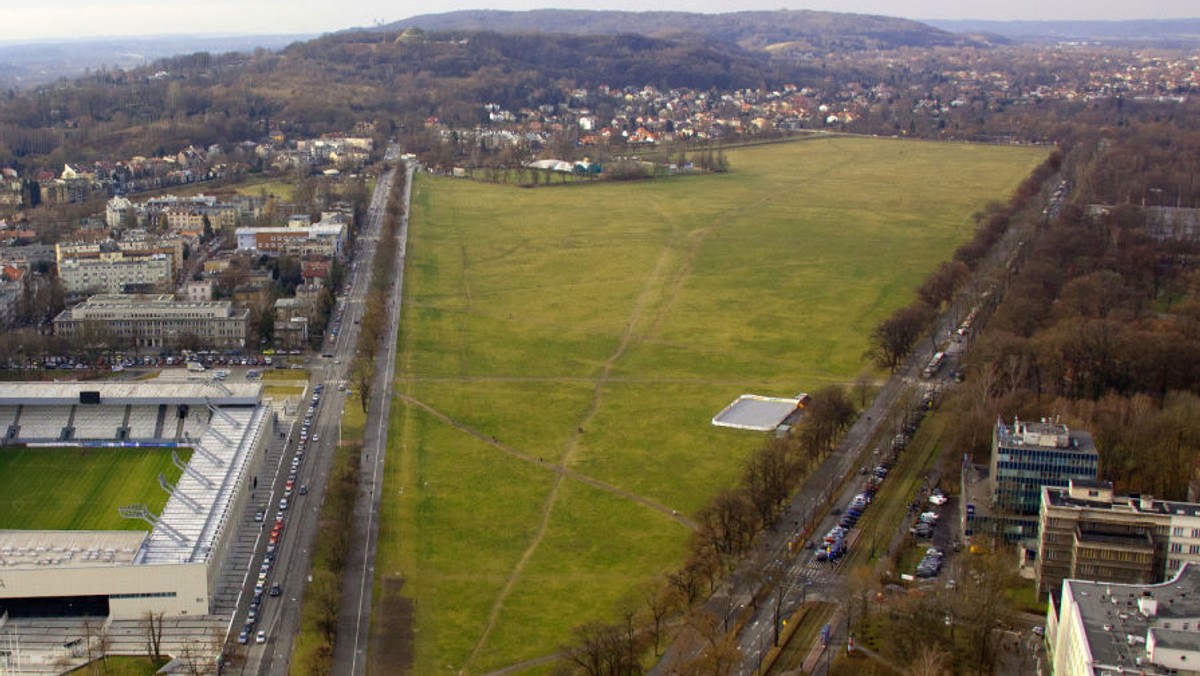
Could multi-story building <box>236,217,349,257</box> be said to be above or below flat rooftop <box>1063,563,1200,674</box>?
above

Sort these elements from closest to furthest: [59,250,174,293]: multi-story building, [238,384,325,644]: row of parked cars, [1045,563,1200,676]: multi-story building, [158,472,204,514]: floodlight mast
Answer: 1. [1045,563,1200,676]: multi-story building
2. [238,384,325,644]: row of parked cars
3. [158,472,204,514]: floodlight mast
4. [59,250,174,293]: multi-story building

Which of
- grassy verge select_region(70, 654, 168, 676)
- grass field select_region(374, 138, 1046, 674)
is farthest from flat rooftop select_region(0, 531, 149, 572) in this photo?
grass field select_region(374, 138, 1046, 674)

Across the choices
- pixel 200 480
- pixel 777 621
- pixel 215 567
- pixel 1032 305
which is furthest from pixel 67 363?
pixel 1032 305

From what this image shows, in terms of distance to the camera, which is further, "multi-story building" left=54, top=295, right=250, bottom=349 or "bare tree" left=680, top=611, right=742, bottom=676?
"multi-story building" left=54, top=295, right=250, bottom=349

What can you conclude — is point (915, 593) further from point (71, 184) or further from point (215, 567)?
point (71, 184)

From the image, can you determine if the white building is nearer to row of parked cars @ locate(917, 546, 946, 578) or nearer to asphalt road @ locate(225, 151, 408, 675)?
asphalt road @ locate(225, 151, 408, 675)

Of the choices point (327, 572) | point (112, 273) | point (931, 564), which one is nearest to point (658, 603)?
point (931, 564)

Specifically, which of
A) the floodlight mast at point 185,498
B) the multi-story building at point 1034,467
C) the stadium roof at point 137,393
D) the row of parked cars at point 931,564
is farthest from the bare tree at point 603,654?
the stadium roof at point 137,393
